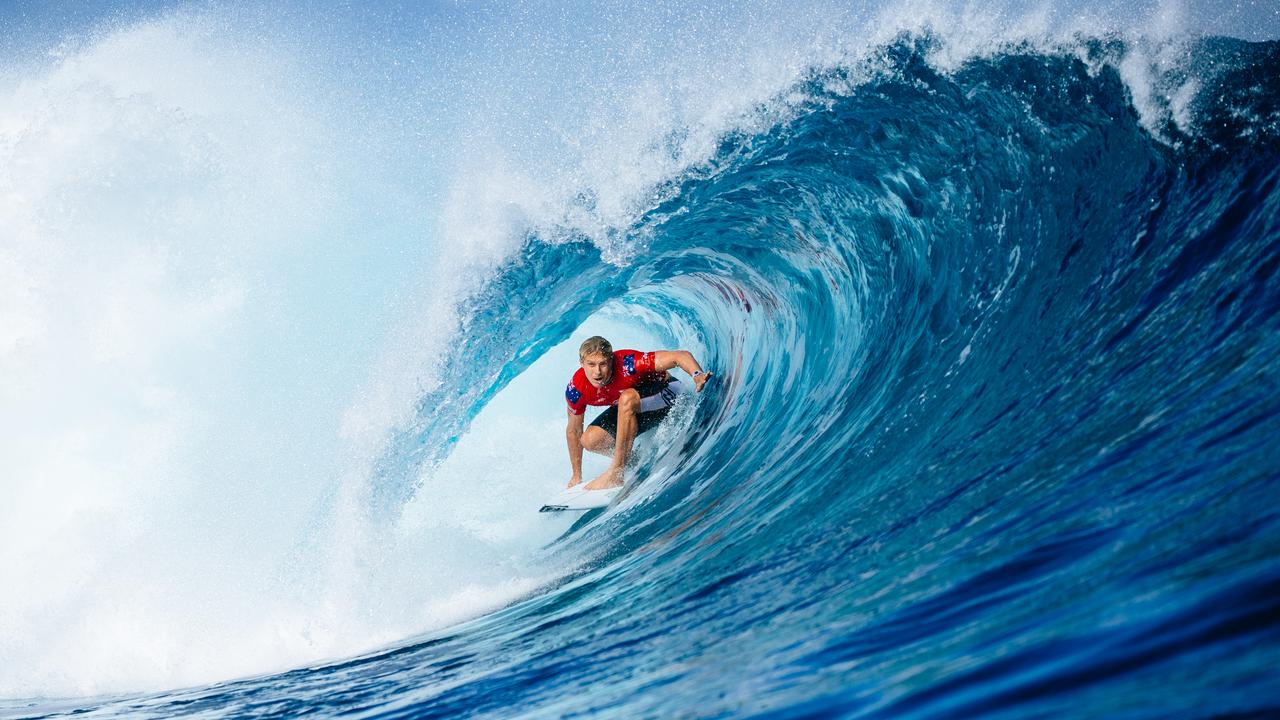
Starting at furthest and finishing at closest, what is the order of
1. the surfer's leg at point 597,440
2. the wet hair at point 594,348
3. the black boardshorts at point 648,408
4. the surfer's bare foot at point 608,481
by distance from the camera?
the surfer's leg at point 597,440
the black boardshorts at point 648,408
the surfer's bare foot at point 608,481
the wet hair at point 594,348

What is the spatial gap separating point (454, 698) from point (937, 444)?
2.08m

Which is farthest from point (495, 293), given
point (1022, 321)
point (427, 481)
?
point (1022, 321)

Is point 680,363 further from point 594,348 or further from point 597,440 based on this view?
point 597,440

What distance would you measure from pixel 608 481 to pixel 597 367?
1.00m

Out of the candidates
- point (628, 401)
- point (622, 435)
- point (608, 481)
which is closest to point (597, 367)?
point (628, 401)

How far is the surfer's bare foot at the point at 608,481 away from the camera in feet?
20.4

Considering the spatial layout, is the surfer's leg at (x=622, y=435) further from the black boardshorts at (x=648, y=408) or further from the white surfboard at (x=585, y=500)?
the black boardshorts at (x=648, y=408)

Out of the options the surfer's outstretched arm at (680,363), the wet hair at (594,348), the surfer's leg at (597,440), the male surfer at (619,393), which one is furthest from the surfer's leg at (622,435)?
the wet hair at (594,348)

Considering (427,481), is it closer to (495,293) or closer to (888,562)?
(495,293)

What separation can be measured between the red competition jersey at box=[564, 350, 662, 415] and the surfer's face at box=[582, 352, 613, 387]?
0.75 feet

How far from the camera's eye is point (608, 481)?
624 centimetres

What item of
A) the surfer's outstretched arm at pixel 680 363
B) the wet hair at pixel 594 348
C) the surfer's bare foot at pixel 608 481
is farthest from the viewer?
the surfer's bare foot at pixel 608 481

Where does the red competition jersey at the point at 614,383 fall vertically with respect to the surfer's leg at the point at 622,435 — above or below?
above

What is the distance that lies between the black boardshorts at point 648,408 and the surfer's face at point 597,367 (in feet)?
2.11
